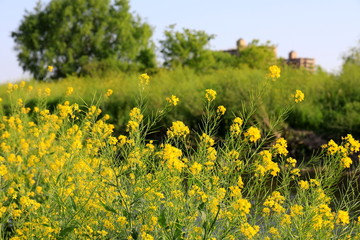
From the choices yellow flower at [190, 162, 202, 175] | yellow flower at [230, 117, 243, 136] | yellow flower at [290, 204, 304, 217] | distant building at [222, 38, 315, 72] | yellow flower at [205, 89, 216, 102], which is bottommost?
distant building at [222, 38, 315, 72]

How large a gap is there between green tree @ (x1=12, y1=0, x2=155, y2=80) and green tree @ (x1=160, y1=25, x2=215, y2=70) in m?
6.84

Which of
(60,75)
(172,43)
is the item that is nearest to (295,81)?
(172,43)

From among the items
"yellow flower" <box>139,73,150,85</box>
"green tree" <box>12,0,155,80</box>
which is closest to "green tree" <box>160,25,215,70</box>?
"green tree" <box>12,0,155,80</box>

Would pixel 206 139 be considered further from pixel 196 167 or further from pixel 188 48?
pixel 188 48

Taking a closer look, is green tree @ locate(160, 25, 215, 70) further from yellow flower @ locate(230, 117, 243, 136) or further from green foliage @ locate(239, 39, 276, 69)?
yellow flower @ locate(230, 117, 243, 136)

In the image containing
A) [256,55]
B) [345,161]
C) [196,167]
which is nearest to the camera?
[196,167]

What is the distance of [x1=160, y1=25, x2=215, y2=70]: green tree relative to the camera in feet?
91.6

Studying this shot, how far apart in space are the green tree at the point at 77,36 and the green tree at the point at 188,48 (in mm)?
6837

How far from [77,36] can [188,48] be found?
11.3 metres

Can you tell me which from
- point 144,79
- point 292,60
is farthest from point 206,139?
point 292,60

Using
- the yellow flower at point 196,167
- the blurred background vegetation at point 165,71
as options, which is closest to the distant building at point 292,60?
the blurred background vegetation at point 165,71

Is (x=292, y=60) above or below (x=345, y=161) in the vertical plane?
below

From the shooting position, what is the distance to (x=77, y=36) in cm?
3594

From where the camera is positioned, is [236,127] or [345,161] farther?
[345,161]
